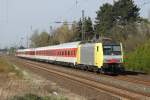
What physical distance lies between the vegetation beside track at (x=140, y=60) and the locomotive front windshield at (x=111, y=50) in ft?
17.3

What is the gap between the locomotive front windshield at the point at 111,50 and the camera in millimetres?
37219

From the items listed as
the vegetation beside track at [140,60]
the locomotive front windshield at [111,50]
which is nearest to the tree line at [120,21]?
the vegetation beside track at [140,60]

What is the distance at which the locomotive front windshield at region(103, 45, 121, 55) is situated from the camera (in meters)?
37.2

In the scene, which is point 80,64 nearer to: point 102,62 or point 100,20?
point 102,62

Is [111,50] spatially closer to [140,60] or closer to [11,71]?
[140,60]

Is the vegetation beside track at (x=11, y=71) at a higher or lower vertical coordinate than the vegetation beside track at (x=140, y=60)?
lower

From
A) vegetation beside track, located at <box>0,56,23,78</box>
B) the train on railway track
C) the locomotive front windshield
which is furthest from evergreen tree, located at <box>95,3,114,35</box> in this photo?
the locomotive front windshield

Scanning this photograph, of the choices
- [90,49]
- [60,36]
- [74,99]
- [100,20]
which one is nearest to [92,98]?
[74,99]

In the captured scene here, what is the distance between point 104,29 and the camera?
3465 inches

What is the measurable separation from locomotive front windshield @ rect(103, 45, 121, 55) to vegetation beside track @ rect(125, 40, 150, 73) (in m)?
5.26

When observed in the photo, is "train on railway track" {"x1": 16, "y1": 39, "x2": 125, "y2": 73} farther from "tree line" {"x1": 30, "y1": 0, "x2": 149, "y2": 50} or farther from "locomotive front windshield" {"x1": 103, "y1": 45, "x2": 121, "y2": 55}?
"tree line" {"x1": 30, "y1": 0, "x2": 149, "y2": 50}

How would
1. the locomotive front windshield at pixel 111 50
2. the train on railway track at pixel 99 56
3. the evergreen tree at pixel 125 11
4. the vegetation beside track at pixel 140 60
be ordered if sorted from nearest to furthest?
the train on railway track at pixel 99 56
the locomotive front windshield at pixel 111 50
the vegetation beside track at pixel 140 60
the evergreen tree at pixel 125 11

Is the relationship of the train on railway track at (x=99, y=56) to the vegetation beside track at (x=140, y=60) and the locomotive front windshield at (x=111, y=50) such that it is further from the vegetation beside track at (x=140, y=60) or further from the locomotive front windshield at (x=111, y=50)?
the vegetation beside track at (x=140, y=60)

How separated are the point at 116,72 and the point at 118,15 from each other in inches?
1866
